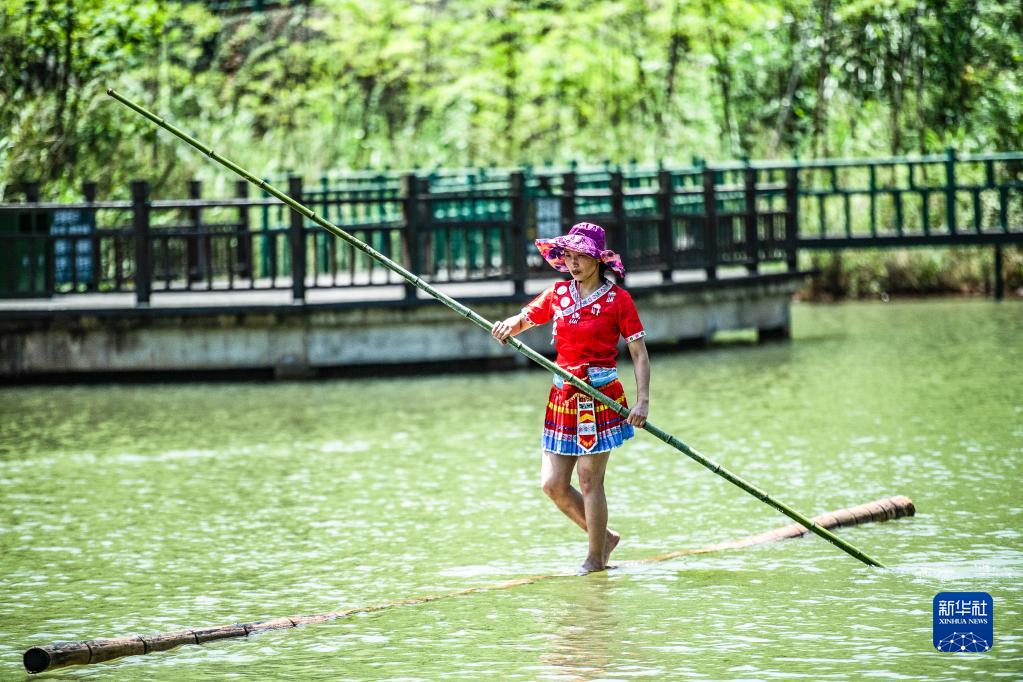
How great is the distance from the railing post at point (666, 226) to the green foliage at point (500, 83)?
21.4 feet

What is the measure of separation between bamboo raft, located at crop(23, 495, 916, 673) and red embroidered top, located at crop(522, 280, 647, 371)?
0.95m

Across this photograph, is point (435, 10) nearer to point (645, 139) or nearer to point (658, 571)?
point (645, 139)

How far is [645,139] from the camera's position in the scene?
28.0 metres

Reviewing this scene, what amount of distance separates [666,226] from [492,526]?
8.86m

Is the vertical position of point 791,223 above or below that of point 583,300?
above

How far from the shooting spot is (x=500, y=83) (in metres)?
30.6

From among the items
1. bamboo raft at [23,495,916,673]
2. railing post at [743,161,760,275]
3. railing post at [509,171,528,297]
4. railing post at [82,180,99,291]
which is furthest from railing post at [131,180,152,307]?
bamboo raft at [23,495,916,673]

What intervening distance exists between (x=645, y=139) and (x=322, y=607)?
2124 centimetres

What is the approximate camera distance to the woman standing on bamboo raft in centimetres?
758

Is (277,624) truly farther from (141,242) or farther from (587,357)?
(141,242)

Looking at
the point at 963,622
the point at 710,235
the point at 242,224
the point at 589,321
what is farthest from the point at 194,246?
the point at 963,622

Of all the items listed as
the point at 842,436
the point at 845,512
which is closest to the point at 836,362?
A: the point at 842,436

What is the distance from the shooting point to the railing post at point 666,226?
57.1 feet

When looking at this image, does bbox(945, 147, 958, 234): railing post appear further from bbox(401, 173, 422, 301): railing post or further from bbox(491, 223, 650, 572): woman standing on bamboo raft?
bbox(491, 223, 650, 572): woman standing on bamboo raft
